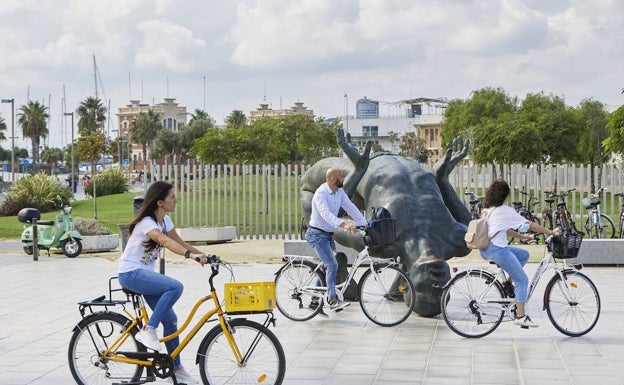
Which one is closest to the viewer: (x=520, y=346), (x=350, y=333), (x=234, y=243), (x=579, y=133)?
(x=520, y=346)

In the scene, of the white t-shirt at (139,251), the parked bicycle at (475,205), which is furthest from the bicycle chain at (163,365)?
the parked bicycle at (475,205)

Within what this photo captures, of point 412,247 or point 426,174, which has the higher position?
point 426,174

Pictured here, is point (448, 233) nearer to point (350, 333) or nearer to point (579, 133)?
point (350, 333)

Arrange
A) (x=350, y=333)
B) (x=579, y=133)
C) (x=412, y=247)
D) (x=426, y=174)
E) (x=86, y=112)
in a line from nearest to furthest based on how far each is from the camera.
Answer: (x=350, y=333)
(x=412, y=247)
(x=426, y=174)
(x=579, y=133)
(x=86, y=112)

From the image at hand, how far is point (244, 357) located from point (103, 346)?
1124mm

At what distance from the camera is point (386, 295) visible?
10.4 meters

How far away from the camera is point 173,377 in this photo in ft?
23.0

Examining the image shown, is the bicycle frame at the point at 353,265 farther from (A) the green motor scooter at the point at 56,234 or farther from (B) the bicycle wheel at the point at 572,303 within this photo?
(A) the green motor scooter at the point at 56,234

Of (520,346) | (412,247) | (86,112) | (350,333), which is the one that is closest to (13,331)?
(350,333)

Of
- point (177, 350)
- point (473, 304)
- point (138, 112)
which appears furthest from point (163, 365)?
point (138, 112)

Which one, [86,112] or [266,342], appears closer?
[266,342]

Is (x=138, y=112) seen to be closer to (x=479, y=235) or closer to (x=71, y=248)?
(x=71, y=248)

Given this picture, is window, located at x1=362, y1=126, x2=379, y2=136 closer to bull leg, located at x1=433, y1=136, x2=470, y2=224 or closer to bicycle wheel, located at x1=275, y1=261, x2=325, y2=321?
bull leg, located at x1=433, y1=136, x2=470, y2=224

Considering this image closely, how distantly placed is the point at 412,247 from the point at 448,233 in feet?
1.80
